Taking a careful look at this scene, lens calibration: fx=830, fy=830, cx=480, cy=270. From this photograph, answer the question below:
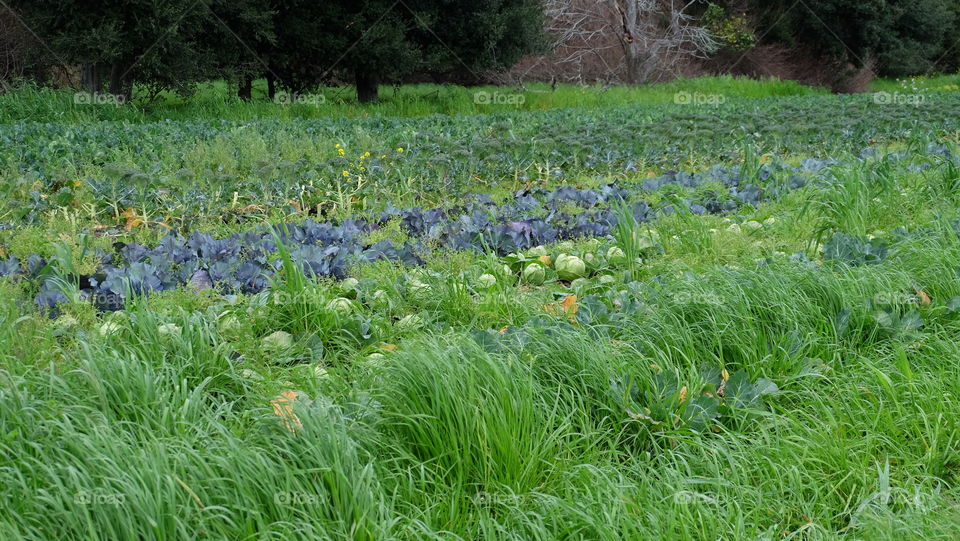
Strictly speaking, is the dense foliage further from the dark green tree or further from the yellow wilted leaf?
the dark green tree

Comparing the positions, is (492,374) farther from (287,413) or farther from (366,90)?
(366,90)

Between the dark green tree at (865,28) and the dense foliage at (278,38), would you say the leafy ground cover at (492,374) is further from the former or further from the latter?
the dark green tree at (865,28)

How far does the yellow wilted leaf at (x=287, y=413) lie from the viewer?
2211mm

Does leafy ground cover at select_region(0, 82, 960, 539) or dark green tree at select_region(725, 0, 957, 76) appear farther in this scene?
dark green tree at select_region(725, 0, 957, 76)

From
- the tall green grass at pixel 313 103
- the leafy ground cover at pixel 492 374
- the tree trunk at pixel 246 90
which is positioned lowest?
the leafy ground cover at pixel 492 374

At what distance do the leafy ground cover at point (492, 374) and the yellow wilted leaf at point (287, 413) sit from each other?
13mm

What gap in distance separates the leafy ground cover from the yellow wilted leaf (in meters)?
0.01

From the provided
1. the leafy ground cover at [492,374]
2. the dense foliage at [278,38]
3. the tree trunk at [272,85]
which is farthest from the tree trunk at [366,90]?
the leafy ground cover at [492,374]

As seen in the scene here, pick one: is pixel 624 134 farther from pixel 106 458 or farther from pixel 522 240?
pixel 106 458

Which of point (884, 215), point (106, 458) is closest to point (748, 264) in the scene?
point (884, 215)

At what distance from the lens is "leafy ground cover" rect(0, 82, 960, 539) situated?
2.06m

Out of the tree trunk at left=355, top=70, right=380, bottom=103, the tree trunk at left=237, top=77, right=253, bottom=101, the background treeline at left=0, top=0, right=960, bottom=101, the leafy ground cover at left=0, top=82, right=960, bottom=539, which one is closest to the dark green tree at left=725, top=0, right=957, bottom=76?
the background treeline at left=0, top=0, right=960, bottom=101

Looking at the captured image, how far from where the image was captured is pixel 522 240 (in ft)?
15.6

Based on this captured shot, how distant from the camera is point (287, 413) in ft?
7.39
